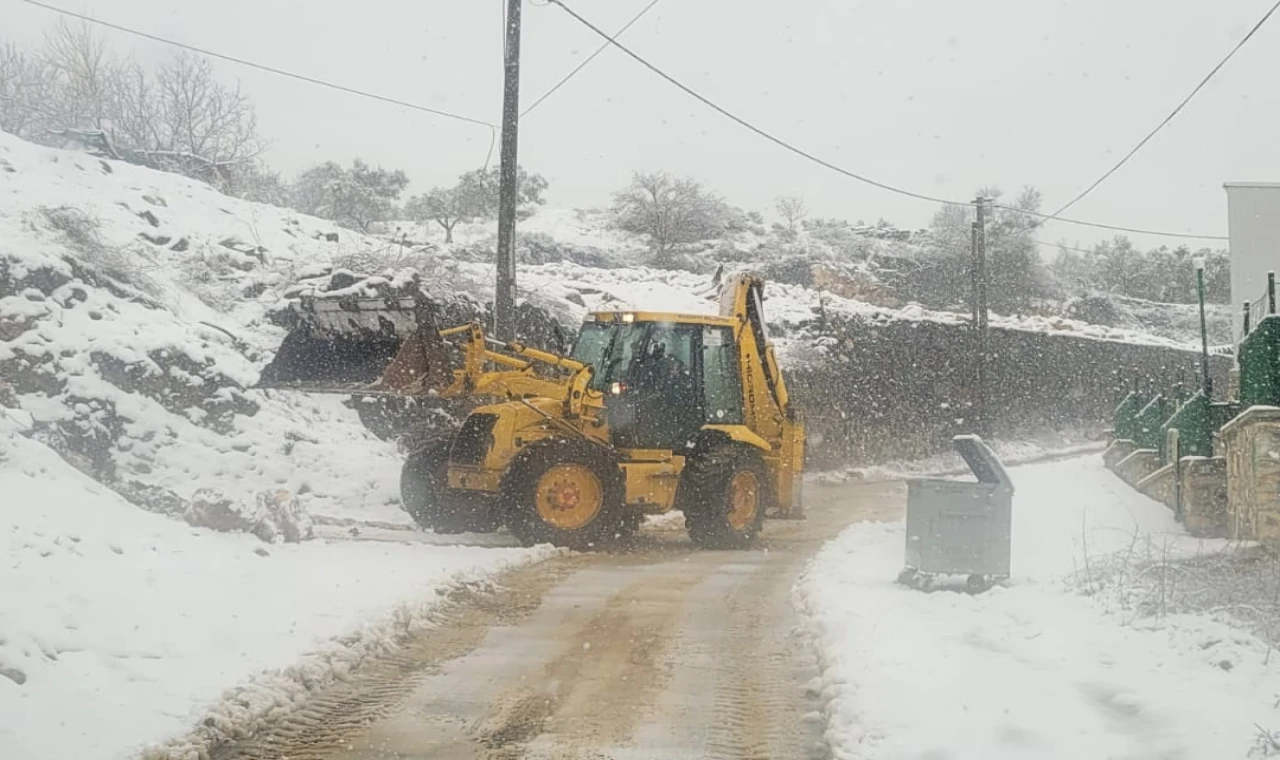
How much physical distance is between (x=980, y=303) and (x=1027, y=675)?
25.2 meters

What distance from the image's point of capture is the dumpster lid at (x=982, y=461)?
31.6 feet

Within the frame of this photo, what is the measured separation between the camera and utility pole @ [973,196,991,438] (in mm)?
29906

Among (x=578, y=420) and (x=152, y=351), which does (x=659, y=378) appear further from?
(x=152, y=351)

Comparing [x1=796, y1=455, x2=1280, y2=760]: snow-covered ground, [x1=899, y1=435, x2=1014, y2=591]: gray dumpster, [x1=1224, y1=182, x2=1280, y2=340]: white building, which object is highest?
[x1=1224, y1=182, x2=1280, y2=340]: white building

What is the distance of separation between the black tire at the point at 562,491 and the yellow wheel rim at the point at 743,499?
1.42 m

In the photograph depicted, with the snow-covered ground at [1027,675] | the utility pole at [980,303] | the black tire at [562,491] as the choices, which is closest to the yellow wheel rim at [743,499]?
the black tire at [562,491]

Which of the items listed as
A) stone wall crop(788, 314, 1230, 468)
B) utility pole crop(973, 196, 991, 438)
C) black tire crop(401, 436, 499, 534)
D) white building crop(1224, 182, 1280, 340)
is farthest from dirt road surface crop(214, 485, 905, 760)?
utility pole crop(973, 196, 991, 438)

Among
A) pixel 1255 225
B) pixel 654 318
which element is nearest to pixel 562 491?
pixel 654 318

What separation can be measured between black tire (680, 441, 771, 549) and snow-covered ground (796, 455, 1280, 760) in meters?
3.33

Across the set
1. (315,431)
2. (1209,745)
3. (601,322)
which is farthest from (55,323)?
(1209,745)

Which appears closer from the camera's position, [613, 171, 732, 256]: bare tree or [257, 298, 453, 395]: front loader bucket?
[257, 298, 453, 395]: front loader bucket

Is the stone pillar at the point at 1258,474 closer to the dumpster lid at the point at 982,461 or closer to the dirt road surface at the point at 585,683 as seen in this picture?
the dumpster lid at the point at 982,461

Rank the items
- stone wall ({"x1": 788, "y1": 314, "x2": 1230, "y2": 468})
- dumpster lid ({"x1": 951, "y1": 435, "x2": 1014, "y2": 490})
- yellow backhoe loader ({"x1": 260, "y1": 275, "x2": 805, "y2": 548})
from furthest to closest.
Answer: stone wall ({"x1": 788, "y1": 314, "x2": 1230, "y2": 468}), yellow backhoe loader ({"x1": 260, "y1": 275, "x2": 805, "y2": 548}), dumpster lid ({"x1": 951, "y1": 435, "x2": 1014, "y2": 490})

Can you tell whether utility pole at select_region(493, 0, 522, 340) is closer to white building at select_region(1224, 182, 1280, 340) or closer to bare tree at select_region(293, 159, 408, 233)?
white building at select_region(1224, 182, 1280, 340)
